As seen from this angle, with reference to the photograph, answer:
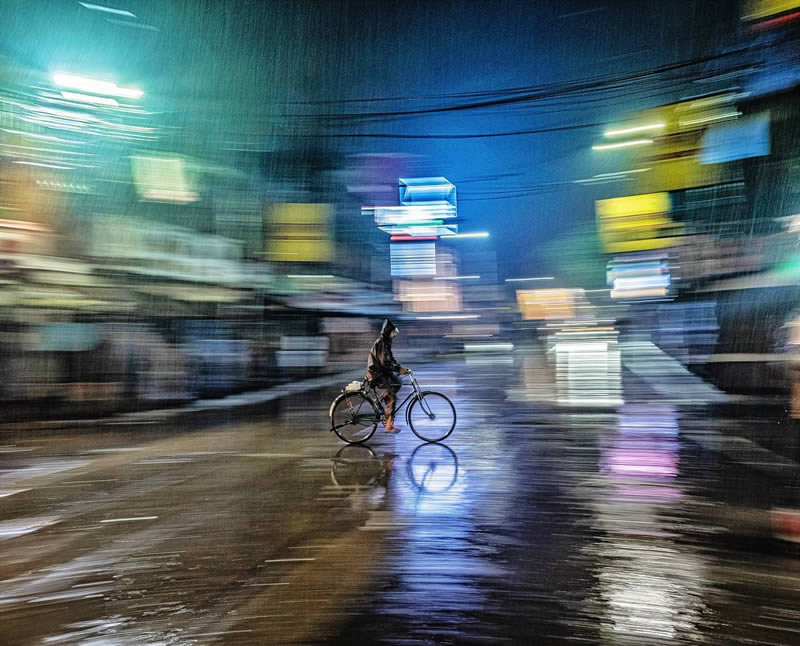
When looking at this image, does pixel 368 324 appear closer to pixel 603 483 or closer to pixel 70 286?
pixel 70 286

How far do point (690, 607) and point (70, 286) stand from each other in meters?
14.3

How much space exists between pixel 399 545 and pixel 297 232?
24.0 m

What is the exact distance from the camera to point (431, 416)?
9359 millimetres

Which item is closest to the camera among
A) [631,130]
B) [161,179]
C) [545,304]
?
[161,179]

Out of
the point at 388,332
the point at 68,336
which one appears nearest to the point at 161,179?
the point at 68,336

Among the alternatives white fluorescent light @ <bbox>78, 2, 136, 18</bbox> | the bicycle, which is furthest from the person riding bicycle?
white fluorescent light @ <bbox>78, 2, 136, 18</bbox>

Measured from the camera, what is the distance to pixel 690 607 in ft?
12.2

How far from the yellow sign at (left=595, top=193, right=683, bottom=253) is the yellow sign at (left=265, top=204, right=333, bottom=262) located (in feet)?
54.1

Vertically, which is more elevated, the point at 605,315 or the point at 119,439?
the point at 605,315

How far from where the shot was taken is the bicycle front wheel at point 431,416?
9359mm

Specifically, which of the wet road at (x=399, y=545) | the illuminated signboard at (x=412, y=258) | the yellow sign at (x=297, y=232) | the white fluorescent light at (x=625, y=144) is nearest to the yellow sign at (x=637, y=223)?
the white fluorescent light at (x=625, y=144)

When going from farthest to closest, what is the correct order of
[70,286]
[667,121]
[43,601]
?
[667,121]
[70,286]
[43,601]

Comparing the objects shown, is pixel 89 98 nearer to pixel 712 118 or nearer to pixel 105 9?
pixel 105 9

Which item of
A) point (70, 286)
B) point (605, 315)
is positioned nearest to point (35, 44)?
point (70, 286)
